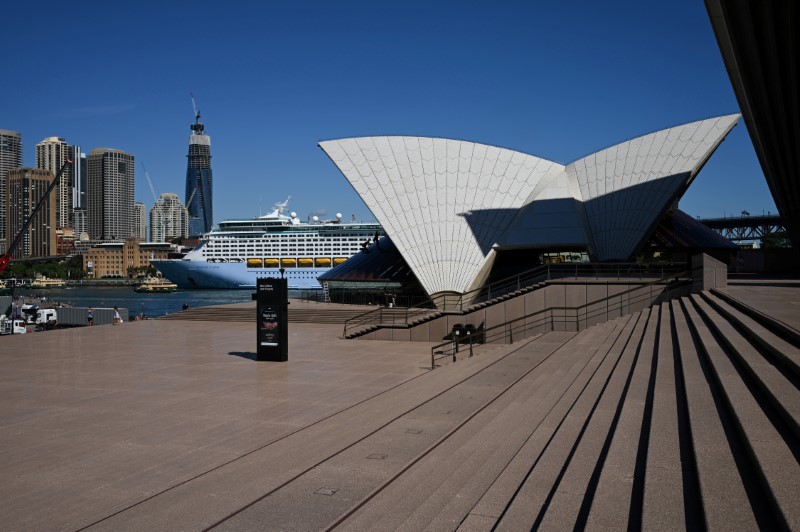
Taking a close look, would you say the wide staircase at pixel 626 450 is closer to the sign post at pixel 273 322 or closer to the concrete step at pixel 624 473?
the concrete step at pixel 624 473

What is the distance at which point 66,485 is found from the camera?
22.2 feet

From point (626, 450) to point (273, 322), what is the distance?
36.7ft

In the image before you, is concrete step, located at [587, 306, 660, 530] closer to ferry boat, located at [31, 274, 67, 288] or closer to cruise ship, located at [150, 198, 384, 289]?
cruise ship, located at [150, 198, 384, 289]

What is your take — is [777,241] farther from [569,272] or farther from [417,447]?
[417,447]

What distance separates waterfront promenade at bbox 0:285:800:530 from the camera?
512 centimetres

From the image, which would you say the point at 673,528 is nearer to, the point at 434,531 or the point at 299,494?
the point at 434,531

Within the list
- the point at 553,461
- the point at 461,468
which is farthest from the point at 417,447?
the point at 553,461

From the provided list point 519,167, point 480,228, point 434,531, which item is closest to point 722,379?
point 434,531

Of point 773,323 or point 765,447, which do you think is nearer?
point 765,447

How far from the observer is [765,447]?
507 centimetres

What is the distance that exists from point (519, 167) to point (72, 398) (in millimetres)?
23584

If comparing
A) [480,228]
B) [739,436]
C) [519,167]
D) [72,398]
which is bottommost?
[72,398]

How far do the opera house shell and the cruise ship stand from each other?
6484 centimetres

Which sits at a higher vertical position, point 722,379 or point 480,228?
point 480,228
